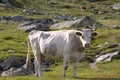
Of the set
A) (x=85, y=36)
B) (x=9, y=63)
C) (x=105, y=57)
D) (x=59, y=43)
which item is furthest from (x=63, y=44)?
(x=105, y=57)

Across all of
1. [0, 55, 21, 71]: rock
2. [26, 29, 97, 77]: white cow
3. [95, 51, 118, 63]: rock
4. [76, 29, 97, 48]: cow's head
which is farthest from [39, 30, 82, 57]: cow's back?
[95, 51, 118, 63]: rock

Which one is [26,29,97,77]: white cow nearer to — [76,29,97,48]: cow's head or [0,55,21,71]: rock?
[76,29,97,48]: cow's head

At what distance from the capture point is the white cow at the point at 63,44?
29456mm

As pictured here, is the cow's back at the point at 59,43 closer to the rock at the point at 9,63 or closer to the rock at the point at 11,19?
the rock at the point at 9,63

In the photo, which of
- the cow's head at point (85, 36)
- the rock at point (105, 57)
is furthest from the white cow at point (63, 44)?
the rock at point (105, 57)

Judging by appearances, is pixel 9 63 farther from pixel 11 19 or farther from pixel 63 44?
pixel 11 19

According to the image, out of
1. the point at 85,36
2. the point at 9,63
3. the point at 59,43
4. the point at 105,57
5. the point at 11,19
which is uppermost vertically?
the point at 85,36

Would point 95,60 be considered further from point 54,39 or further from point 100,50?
point 54,39

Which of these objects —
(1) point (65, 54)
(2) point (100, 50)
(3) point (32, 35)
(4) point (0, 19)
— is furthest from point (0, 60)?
(4) point (0, 19)

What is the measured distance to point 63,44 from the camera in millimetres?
30375

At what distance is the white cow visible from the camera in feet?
96.6

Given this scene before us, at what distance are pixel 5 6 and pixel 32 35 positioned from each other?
115 metres

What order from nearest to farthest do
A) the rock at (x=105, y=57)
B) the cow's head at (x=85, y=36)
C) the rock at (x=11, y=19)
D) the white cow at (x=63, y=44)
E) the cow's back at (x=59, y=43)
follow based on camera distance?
the cow's head at (x=85, y=36)
the white cow at (x=63, y=44)
the cow's back at (x=59, y=43)
the rock at (x=105, y=57)
the rock at (x=11, y=19)

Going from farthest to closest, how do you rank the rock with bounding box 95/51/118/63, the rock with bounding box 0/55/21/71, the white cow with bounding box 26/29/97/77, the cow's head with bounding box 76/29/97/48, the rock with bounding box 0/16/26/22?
the rock with bounding box 0/16/26/22, the rock with bounding box 95/51/118/63, the rock with bounding box 0/55/21/71, the white cow with bounding box 26/29/97/77, the cow's head with bounding box 76/29/97/48
